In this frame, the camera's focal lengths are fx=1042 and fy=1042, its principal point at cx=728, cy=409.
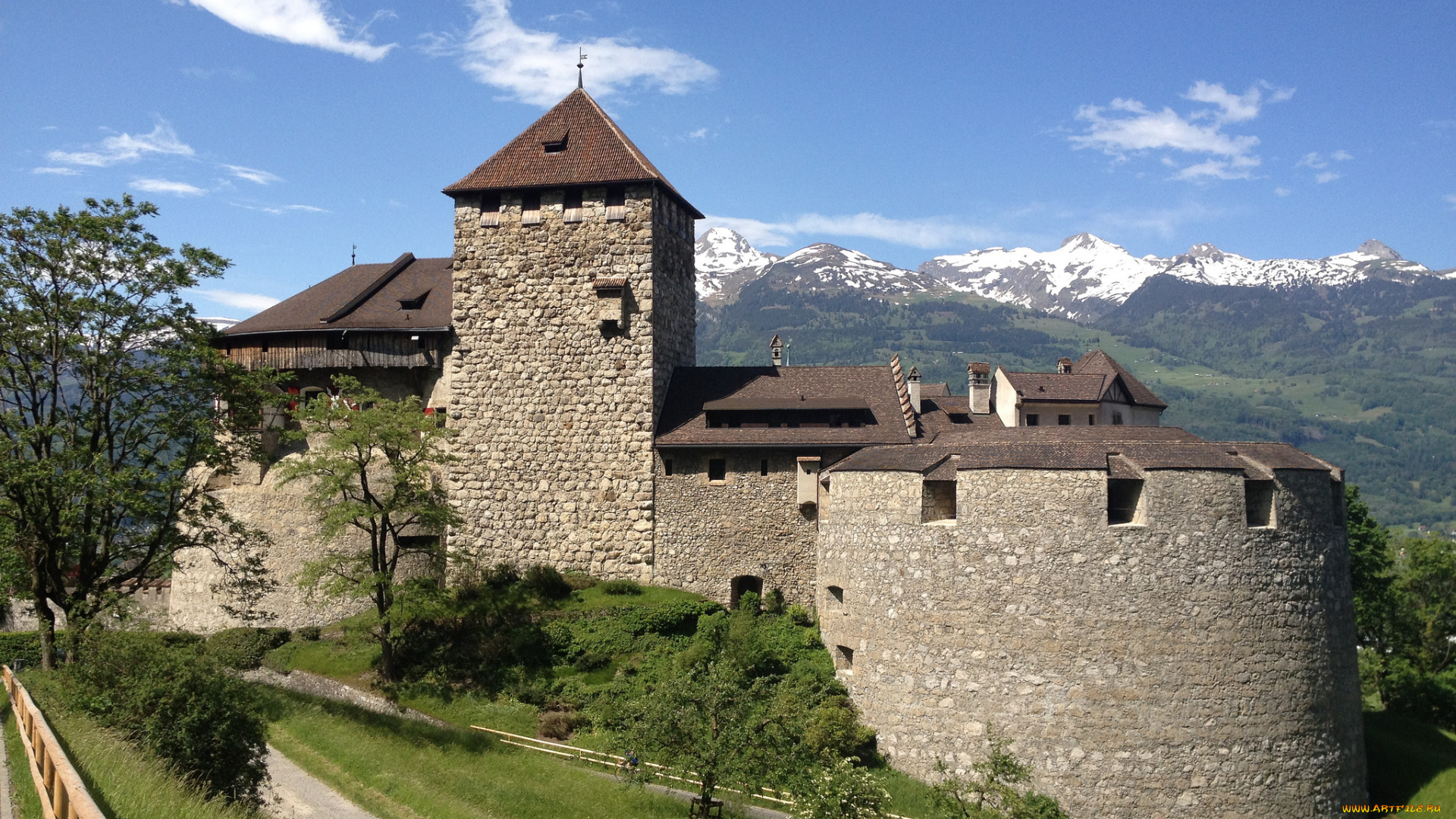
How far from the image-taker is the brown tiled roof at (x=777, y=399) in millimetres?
34625

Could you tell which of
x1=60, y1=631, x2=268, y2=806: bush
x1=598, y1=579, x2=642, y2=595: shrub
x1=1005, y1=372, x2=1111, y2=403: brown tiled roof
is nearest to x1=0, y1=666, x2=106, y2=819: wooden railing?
x1=60, y1=631, x2=268, y2=806: bush

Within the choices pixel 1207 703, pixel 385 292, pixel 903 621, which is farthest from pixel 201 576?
pixel 1207 703

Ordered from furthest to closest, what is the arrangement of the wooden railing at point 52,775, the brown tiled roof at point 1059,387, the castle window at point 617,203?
the brown tiled roof at point 1059,387 < the castle window at point 617,203 < the wooden railing at point 52,775

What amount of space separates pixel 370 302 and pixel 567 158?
33.3ft

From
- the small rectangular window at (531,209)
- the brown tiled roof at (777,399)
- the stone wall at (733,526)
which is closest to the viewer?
the stone wall at (733,526)

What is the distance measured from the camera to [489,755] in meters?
26.0

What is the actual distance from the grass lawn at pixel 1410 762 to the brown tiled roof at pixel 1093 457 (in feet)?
33.8

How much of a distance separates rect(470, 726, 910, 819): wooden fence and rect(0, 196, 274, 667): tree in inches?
343

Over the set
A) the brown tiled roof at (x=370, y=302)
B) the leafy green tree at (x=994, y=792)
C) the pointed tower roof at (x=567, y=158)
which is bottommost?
the leafy green tree at (x=994, y=792)

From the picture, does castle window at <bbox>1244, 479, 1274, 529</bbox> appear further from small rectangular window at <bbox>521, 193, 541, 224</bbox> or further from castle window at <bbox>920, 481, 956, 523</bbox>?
small rectangular window at <bbox>521, 193, 541, 224</bbox>

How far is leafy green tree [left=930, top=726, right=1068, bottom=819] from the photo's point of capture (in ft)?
76.1

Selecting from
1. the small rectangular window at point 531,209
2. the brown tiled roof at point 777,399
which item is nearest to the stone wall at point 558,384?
the small rectangular window at point 531,209

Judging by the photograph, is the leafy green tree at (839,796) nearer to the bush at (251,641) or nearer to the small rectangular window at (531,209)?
the bush at (251,641)

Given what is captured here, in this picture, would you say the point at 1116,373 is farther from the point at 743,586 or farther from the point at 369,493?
the point at 369,493
